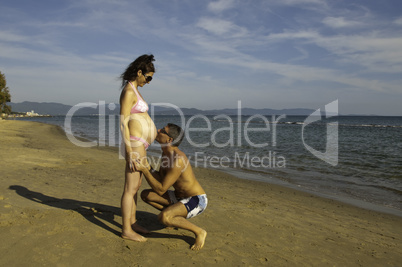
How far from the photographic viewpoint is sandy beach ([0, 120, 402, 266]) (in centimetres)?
333

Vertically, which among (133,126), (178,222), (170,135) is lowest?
(178,222)

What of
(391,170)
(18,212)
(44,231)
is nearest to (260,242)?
(44,231)

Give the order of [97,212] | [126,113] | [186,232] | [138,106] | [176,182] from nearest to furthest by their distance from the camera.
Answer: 1. [126,113]
2. [138,106]
3. [176,182]
4. [186,232]
5. [97,212]

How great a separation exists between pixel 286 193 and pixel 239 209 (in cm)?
269

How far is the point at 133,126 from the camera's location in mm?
3562

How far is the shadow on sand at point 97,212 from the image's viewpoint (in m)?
4.07

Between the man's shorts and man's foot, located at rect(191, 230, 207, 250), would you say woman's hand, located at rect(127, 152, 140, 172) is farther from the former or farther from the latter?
man's foot, located at rect(191, 230, 207, 250)

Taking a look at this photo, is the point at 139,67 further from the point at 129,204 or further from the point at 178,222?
the point at 178,222

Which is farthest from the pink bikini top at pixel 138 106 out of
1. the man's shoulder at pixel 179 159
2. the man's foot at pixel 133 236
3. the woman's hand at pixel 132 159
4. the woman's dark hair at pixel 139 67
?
the man's foot at pixel 133 236

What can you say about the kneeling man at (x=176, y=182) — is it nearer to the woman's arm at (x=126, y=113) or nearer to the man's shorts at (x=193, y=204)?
the man's shorts at (x=193, y=204)

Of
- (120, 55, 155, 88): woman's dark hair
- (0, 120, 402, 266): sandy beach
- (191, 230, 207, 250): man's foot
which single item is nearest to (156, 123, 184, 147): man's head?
(120, 55, 155, 88): woman's dark hair

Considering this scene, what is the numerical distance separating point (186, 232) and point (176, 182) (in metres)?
0.88

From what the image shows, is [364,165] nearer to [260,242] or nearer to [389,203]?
[389,203]

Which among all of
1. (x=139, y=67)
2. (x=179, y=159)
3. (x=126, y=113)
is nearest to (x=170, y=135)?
(x=179, y=159)
